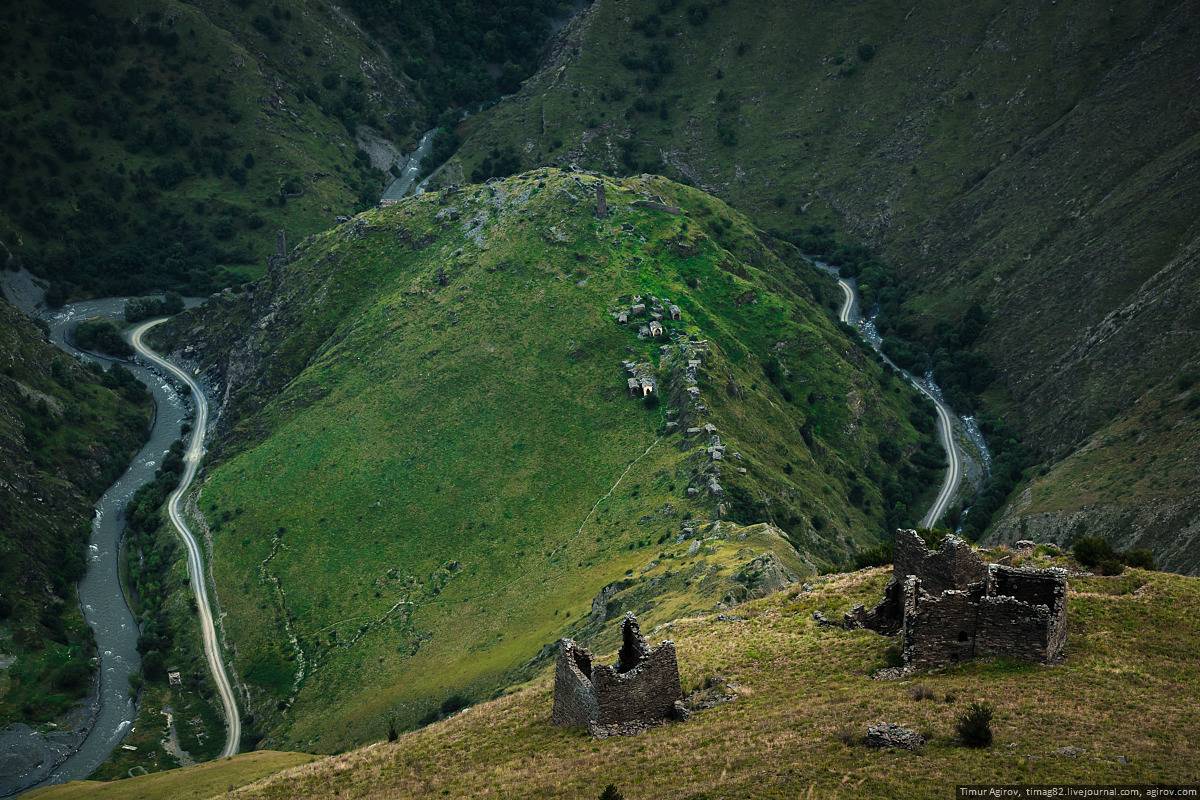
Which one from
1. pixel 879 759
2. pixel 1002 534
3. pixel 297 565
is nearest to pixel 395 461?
pixel 297 565

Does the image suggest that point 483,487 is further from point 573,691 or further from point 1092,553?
point 1092,553

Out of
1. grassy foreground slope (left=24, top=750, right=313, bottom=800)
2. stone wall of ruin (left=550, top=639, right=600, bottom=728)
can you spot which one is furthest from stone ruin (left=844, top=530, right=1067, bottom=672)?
grassy foreground slope (left=24, top=750, right=313, bottom=800)

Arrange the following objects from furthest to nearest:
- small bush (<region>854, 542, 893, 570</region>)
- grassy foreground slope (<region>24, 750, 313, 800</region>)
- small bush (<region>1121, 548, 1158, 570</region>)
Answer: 1. grassy foreground slope (<region>24, 750, 313, 800</region>)
2. small bush (<region>854, 542, 893, 570</region>)
3. small bush (<region>1121, 548, 1158, 570</region>)

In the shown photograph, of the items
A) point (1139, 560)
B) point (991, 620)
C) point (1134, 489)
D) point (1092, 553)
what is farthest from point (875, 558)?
point (1134, 489)

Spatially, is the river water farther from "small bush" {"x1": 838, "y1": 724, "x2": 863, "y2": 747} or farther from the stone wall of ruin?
"small bush" {"x1": 838, "y1": 724, "x2": 863, "y2": 747}

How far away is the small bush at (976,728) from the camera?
1689 inches

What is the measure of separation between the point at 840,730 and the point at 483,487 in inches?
4629

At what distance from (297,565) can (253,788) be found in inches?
3922

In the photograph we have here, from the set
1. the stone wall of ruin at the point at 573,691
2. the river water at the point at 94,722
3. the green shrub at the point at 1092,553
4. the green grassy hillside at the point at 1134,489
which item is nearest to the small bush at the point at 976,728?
the stone wall of ruin at the point at 573,691

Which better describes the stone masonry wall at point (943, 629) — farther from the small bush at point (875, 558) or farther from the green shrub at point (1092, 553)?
the small bush at point (875, 558)

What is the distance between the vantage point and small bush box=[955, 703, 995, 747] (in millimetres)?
42906

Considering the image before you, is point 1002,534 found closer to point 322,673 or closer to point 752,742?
point 322,673

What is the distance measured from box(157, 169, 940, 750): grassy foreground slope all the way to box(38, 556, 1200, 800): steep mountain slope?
1844 inches

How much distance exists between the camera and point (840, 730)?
46719 millimetres
